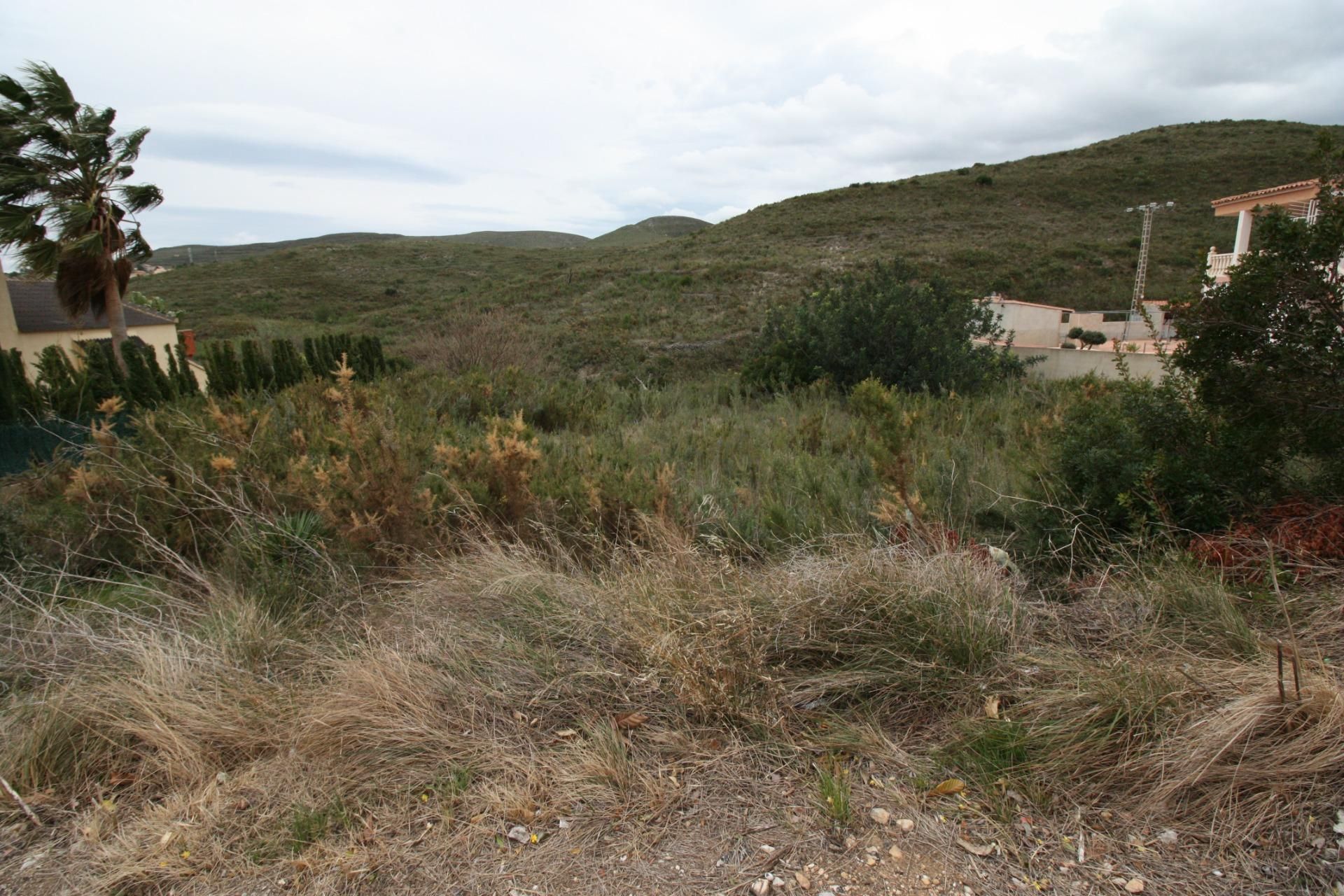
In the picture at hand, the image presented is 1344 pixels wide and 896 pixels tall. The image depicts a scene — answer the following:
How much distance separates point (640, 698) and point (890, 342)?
Answer: 11197 millimetres

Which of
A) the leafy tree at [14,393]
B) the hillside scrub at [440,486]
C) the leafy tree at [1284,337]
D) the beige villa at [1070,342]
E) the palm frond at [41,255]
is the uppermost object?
the palm frond at [41,255]

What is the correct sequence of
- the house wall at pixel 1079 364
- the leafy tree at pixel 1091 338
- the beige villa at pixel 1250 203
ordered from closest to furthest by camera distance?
1. the house wall at pixel 1079 364
2. the beige villa at pixel 1250 203
3. the leafy tree at pixel 1091 338

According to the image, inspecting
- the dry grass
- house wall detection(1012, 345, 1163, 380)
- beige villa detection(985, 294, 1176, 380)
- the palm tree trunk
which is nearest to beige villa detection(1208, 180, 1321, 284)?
beige villa detection(985, 294, 1176, 380)

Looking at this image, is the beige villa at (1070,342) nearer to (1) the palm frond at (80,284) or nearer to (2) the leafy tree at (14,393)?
(2) the leafy tree at (14,393)

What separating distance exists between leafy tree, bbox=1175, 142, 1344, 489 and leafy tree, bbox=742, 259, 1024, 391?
834 centimetres

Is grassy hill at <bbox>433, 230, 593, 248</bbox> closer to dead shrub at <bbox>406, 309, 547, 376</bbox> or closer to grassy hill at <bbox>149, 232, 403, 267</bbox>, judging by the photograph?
grassy hill at <bbox>149, 232, 403, 267</bbox>

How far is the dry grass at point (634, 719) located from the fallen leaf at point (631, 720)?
24mm

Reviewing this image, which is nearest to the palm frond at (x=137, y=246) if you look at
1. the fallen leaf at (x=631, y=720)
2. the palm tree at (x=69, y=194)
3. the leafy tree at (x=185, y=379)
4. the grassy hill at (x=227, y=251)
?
the palm tree at (x=69, y=194)

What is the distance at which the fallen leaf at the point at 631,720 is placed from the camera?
107 inches

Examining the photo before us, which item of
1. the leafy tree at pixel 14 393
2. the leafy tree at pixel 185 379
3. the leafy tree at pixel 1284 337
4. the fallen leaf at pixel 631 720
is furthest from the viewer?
the leafy tree at pixel 185 379

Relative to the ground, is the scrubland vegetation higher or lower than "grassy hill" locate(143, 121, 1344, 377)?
lower

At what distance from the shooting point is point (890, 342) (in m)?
13.0

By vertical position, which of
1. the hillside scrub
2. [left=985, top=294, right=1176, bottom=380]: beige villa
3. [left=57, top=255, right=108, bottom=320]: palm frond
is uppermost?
[left=57, top=255, right=108, bottom=320]: palm frond

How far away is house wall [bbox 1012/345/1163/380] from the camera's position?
1280cm
